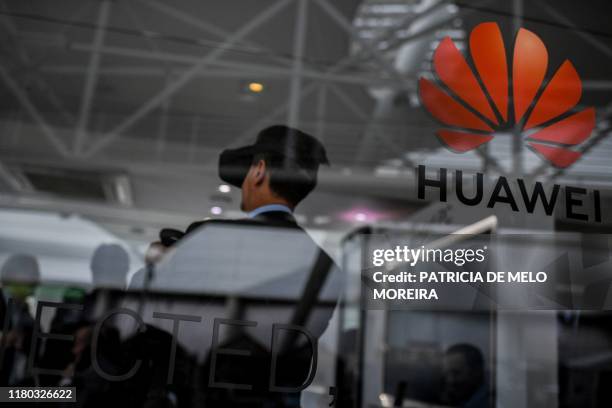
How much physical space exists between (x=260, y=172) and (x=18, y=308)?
479 mm

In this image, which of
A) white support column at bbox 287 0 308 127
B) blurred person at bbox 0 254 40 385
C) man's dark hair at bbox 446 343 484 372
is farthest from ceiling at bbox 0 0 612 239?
man's dark hair at bbox 446 343 484 372

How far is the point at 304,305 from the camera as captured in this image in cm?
104

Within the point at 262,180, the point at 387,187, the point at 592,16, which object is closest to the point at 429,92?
the point at 387,187

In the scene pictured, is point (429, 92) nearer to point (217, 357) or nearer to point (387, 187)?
point (387, 187)

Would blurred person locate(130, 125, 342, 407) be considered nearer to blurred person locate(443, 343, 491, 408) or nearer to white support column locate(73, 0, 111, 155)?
white support column locate(73, 0, 111, 155)

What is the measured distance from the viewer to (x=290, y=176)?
1.12 metres

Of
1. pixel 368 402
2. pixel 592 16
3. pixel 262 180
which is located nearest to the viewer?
pixel 262 180

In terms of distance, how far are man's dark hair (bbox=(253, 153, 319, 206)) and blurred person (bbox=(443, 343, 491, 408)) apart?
64 cm

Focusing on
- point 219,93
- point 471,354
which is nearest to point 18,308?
point 219,93

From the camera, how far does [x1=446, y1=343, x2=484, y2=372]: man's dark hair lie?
58.5 inches

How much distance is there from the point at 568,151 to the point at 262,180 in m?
0.62

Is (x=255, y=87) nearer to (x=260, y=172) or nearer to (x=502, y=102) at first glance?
(x=260, y=172)

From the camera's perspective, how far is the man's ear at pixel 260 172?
3.64ft

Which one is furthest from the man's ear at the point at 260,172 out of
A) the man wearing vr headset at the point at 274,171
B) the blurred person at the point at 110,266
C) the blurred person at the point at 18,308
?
the blurred person at the point at 18,308
